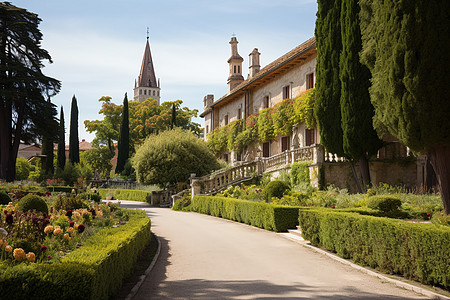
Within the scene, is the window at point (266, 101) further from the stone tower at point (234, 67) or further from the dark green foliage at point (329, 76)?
the dark green foliage at point (329, 76)

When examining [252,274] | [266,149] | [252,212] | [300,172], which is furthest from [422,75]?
[266,149]

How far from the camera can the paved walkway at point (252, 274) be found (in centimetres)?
653

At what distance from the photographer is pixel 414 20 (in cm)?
1032

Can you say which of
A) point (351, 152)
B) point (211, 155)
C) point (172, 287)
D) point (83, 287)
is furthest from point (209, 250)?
point (211, 155)

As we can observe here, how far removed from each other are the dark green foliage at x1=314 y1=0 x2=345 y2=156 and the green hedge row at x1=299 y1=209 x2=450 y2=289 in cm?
843

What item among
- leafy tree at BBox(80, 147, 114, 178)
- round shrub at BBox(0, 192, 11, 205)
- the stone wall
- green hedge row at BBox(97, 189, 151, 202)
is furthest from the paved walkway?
leafy tree at BBox(80, 147, 114, 178)

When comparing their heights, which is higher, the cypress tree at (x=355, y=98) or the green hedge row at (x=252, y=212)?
the cypress tree at (x=355, y=98)

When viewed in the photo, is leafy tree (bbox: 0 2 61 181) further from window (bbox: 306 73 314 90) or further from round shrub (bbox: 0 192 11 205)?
window (bbox: 306 73 314 90)

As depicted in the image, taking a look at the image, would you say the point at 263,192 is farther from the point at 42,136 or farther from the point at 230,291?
the point at 42,136

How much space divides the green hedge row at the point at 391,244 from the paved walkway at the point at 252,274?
42 centimetres

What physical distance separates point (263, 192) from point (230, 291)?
41.1 ft

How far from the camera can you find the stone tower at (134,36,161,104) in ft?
365

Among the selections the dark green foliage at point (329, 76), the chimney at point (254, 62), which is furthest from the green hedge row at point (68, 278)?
the chimney at point (254, 62)

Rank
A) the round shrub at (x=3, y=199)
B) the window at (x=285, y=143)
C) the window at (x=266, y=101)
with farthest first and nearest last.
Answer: the window at (x=266, y=101), the window at (x=285, y=143), the round shrub at (x=3, y=199)
